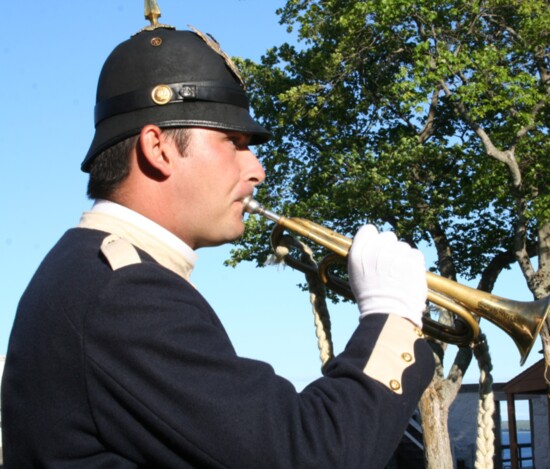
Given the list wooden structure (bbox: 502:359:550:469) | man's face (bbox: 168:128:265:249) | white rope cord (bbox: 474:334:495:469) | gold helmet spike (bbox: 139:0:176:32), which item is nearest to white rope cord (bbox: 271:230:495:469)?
white rope cord (bbox: 474:334:495:469)

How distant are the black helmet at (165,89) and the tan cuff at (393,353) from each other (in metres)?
0.64

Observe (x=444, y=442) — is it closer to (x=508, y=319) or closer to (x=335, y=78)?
(x=335, y=78)

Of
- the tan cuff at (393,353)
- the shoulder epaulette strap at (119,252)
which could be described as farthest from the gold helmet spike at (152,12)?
the tan cuff at (393,353)

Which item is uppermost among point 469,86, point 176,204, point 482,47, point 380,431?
point 482,47

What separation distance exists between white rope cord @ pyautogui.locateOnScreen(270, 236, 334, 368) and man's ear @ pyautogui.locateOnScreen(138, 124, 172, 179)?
1.20m

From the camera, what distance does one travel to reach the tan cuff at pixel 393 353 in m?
2.05

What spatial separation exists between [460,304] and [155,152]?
1.35m

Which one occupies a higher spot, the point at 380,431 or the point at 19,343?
the point at 19,343

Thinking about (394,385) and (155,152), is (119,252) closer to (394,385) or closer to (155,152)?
(155,152)

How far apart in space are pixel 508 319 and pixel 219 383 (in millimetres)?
1758

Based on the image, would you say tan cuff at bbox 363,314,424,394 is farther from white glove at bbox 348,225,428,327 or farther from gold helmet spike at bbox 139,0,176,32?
gold helmet spike at bbox 139,0,176,32

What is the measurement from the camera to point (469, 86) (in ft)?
66.3

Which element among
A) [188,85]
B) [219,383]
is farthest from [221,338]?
[188,85]

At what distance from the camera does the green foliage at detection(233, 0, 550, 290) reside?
20547mm
